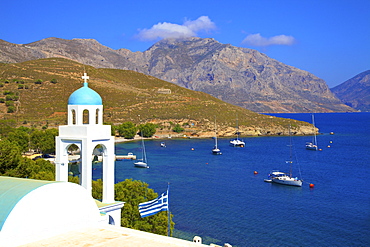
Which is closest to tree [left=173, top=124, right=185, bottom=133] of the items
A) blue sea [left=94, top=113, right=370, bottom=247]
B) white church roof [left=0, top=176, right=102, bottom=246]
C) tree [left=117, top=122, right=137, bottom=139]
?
tree [left=117, top=122, right=137, bottom=139]

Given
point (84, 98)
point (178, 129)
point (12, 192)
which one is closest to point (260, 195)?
point (84, 98)

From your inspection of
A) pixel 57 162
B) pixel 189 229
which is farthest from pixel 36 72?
pixel 57 162

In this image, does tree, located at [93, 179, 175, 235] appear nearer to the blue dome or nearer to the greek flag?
the greek flag

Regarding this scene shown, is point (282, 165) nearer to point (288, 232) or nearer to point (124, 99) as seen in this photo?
point (288, 232)

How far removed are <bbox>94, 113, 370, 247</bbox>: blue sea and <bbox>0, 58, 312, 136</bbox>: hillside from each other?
31.8 m

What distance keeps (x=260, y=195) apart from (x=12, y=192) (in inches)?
1587

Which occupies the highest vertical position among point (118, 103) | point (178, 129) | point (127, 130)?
point (118, 103)

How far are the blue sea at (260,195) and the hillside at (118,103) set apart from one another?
3179 cm

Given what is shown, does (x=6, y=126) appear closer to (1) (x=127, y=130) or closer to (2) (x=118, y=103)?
(1) (x=127, y=130)

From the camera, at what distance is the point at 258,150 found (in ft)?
315

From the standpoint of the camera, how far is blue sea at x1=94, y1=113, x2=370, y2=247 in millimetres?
33781

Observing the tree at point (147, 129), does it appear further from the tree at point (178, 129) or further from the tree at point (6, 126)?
the tree at point (6, 126)

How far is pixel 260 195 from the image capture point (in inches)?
1951

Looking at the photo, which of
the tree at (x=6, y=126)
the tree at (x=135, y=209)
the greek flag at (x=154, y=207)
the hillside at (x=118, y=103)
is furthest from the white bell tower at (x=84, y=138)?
the hillside at (x=118, y=103)
